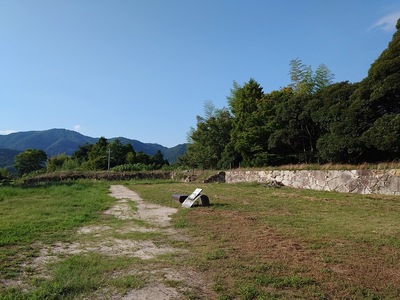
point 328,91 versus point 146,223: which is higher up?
point 328,91

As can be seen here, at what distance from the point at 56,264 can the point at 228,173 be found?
908 inches

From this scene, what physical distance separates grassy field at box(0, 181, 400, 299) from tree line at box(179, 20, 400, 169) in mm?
6366

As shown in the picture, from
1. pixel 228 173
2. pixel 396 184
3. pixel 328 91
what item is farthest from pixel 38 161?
pixel 396 184

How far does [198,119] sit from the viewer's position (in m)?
39.6

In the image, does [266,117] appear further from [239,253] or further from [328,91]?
[239,253]

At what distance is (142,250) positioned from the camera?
5.07 meters

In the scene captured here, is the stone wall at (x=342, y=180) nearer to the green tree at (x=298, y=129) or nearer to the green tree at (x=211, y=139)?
the green tree at (x=298, y=129)

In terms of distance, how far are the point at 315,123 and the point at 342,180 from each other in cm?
505

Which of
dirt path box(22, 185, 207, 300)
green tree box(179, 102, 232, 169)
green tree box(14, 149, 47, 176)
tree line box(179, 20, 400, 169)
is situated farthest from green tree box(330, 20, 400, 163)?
green tree box(14, 149, 47, 176)

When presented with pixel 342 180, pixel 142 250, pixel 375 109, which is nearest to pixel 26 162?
pixel 342 180

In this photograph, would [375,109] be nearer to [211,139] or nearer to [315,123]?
[315,123]

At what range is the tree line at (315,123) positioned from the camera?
12.9 m

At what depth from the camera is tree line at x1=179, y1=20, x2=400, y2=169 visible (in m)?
12.9

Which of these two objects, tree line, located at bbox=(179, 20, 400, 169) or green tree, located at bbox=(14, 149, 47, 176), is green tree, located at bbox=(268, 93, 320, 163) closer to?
tree line, located at bbox=(179, 20, 400, 169)
